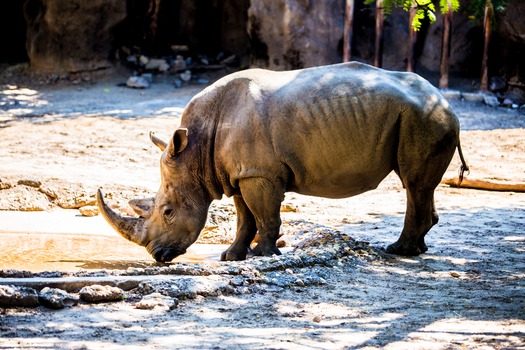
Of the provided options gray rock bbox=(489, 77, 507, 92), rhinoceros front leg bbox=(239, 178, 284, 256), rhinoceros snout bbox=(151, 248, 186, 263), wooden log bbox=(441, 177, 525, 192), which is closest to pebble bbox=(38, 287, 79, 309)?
rhinoceros snout bbox=(151, 248, 186, 263)

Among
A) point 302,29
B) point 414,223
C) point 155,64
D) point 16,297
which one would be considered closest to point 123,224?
point 16,297

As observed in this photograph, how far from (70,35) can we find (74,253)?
1093 centimetres

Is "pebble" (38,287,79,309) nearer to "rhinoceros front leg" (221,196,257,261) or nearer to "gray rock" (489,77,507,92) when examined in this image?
"rhinoceros front leg" (221,196,257,261)

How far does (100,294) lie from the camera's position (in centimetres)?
593

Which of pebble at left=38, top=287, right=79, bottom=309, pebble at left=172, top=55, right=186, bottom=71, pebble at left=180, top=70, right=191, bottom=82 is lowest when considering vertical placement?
pebble at left=180, top=70, right=191, bottom=82

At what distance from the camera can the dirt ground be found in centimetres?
529

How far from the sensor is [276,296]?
20.9 ft

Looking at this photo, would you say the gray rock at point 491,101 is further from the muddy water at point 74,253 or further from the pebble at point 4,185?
the pebble at point 4,185

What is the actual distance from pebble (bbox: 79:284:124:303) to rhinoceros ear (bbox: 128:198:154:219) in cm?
221

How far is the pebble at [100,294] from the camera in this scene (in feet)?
19.4

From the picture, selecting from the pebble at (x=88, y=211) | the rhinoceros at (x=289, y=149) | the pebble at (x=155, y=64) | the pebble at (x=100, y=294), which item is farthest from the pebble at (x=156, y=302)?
the pebble at (x=155, y=64)

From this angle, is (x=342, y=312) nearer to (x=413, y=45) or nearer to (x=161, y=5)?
(x=413, y=45)

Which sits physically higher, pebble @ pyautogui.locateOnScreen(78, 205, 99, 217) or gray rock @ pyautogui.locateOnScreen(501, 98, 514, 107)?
gray rock @ pyautogui.locateOnScreen(501, 98, 514, 107)

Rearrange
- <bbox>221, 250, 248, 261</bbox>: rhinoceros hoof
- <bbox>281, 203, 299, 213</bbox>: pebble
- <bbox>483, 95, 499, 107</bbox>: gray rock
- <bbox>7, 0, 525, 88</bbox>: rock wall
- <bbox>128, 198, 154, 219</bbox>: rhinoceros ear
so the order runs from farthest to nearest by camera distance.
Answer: <bbox>7, 0, 525, 88</bbox>: rock wall < <bbox>483, 95, 499, 107</bbox>: gray rock < <bbox>281, 203, 299, 213</bbox>: pebble < <bbox>128, 198, 154, 219</bbox>: rhinoceros ear < <bbox>221, 250, 248, 261</bbox>: rhinoceros hoof
